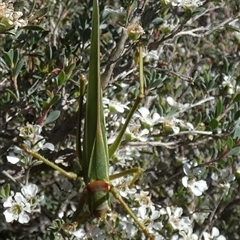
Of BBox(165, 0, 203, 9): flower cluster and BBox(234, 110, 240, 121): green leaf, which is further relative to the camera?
BBox(234, 110, 240, 121): green leaf

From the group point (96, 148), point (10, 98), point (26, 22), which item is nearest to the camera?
point (26, 22)

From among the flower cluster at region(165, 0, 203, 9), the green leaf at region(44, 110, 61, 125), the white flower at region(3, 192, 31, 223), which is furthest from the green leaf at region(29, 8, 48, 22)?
the white flower at region(3, 192, 31, 223)

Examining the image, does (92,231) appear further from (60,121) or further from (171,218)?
(60,121)

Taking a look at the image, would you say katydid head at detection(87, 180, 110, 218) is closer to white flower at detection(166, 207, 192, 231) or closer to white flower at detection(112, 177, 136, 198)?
white flower at detection(112, 177, 136, 198)

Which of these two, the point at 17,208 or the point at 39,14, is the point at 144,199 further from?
the point at 39,14

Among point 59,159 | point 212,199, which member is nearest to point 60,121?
point 59,159

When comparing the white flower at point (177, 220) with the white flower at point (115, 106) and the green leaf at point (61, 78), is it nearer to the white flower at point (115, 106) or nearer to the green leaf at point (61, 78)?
the white flower at point (115, 106)

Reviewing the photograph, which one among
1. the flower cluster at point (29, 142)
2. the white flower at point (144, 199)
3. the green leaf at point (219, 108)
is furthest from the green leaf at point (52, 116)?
the green leaf at point (219, 108)

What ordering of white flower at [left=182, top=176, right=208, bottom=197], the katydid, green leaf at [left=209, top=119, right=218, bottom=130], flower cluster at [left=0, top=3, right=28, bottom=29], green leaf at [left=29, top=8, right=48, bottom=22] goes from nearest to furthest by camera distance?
flower cluster at [left=0, top=3, right=28, bottom=29] < green leaf at [left=29, top=8, right=48, bottom=22] < the katydid < green leaf at [left=209, top=119, right=218, bottom=130] < white flower at [left=182, top=176, right=208, bottom=197]
